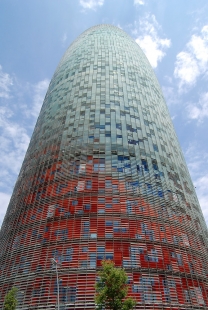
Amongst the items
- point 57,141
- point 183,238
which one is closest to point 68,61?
point 57,141

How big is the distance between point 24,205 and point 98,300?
34.7 meters

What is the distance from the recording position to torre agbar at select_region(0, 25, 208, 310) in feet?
147

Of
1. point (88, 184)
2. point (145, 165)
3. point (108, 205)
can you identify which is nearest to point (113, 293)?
point (108, 205)

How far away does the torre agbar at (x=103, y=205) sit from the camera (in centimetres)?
4488

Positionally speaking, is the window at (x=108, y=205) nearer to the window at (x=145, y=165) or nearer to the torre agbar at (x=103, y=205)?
the torre agbar at (x=103, y=205)

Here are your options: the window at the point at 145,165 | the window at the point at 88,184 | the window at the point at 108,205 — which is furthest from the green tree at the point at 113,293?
the window at the point at 145,165

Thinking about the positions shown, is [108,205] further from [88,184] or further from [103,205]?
[88,184]

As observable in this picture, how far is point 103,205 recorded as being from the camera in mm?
52969

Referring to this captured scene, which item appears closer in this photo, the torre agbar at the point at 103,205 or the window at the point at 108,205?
the torre agbar at the point at 103,205

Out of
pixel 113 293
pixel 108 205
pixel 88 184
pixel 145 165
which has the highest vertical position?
pixel 145 165

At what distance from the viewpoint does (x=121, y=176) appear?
2258 inches

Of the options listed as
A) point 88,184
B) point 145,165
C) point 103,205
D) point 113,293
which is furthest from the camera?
point 145,165

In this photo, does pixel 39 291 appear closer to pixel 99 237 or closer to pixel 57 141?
pixel 99 237

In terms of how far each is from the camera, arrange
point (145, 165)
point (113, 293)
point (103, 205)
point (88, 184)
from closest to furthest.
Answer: point (113, 293) → point (103, 205) → point (88, 184) → point (145, 165)
